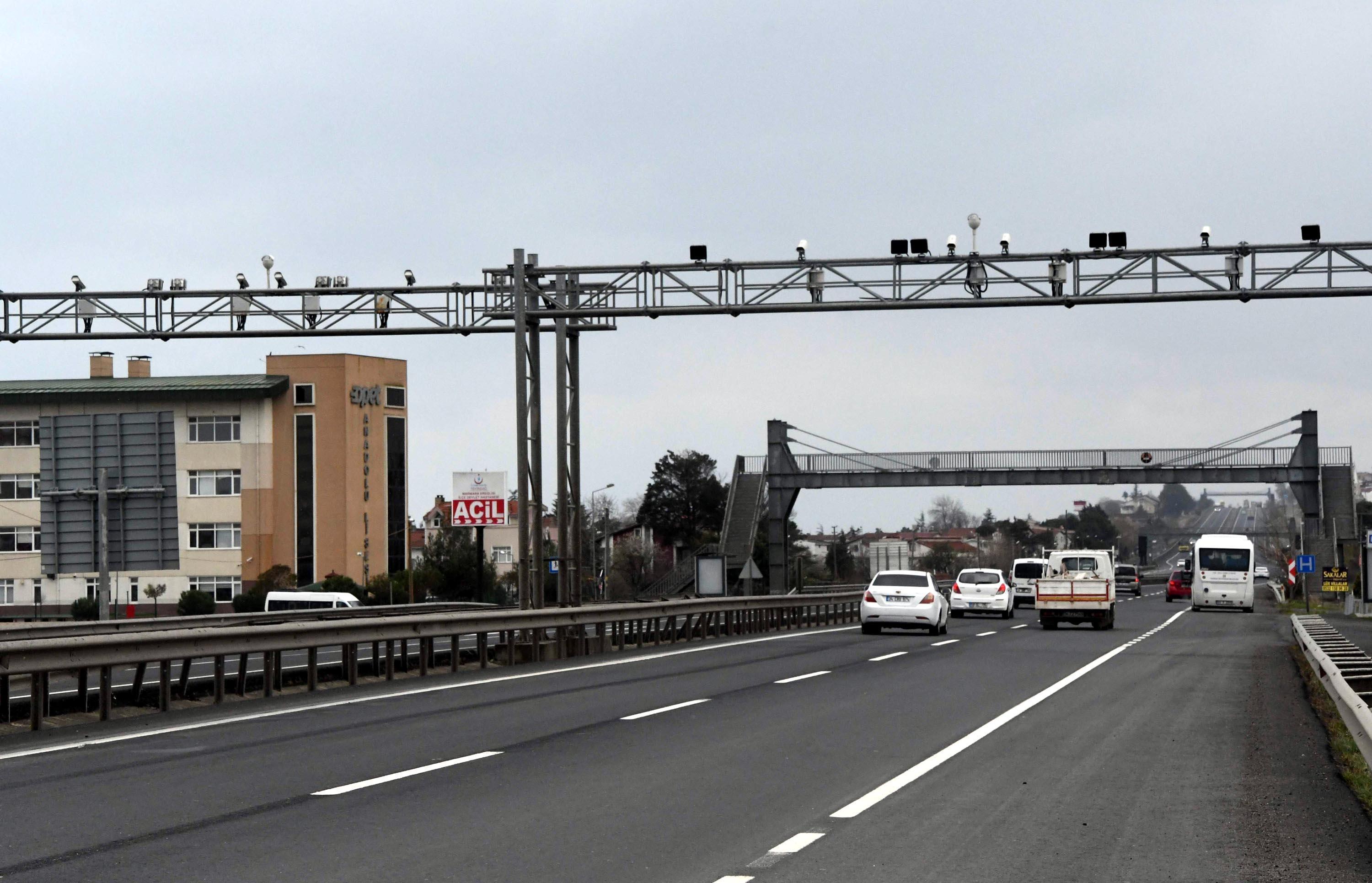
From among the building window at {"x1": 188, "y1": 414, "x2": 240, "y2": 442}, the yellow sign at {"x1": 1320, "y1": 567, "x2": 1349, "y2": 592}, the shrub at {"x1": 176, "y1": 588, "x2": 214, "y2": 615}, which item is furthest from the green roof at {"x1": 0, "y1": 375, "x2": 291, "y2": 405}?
the yellow sign at {"x1": 1320, "y1": 567, "x2": 1349, "y2": 592}

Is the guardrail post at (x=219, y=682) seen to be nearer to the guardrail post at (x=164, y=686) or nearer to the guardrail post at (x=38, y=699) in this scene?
the guardrail post at (x=164, y=686)

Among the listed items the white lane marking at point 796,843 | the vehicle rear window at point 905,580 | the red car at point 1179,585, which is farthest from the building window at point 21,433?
the white lane marking at point 796,843

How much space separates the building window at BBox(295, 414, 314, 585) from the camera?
94.1m

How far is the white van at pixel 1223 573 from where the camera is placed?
65312mm

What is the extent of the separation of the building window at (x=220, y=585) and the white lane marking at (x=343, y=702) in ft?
216

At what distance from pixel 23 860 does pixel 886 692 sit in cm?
1277

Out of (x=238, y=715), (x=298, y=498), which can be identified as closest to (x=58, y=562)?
(x=298, y=498)

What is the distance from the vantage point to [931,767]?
12.0 metres

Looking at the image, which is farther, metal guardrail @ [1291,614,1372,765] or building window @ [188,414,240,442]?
building window @ [188,414,240,442]

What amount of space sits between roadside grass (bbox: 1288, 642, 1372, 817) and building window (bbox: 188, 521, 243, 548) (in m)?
79.7

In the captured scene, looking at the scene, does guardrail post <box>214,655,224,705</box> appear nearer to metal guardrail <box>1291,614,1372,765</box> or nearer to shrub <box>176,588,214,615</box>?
metal guardrail <box>1291,614,1372,765</box>

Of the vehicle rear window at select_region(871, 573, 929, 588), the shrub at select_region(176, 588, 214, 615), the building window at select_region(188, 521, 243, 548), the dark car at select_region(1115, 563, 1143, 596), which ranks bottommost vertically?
the dark car at select_region(1115, 563, 1143, 596)

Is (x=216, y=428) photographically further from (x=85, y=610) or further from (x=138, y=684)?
(x=138, y=684)

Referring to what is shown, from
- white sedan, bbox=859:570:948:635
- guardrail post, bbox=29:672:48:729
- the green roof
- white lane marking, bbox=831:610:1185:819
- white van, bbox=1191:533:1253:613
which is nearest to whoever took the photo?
white lane marking, bbox=831:610:1185:819
